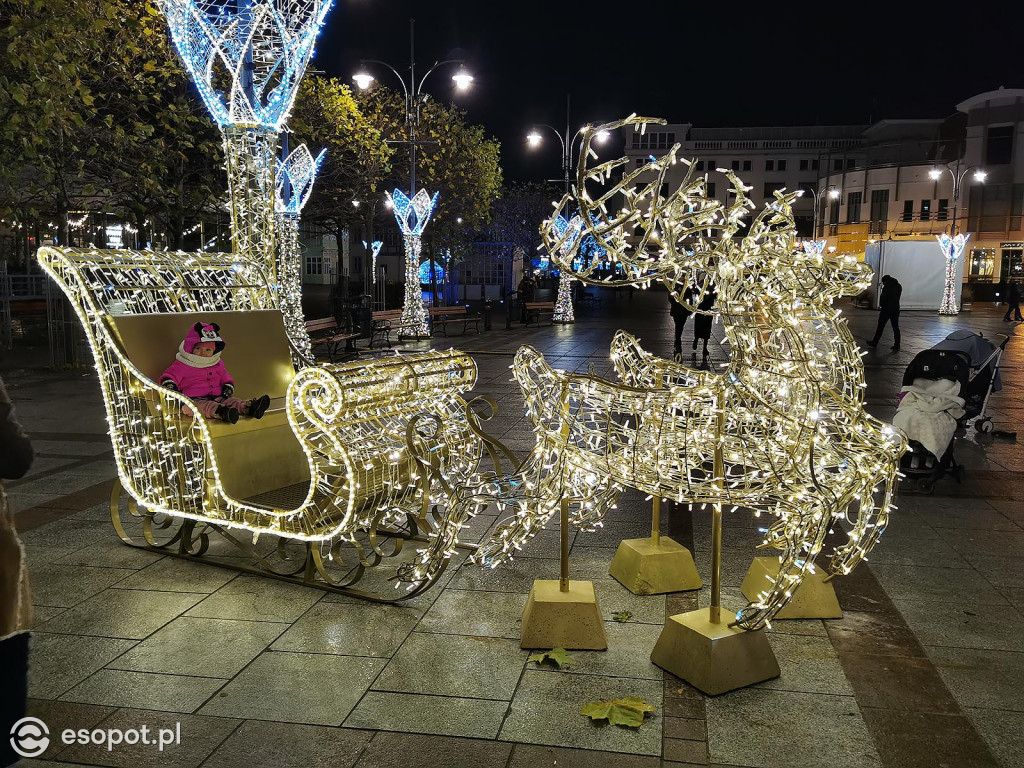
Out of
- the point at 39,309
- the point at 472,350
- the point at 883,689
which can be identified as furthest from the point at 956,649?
the point at 39,309

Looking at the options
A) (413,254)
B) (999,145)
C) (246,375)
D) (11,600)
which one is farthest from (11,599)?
(999,145)

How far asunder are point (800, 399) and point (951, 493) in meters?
3.73

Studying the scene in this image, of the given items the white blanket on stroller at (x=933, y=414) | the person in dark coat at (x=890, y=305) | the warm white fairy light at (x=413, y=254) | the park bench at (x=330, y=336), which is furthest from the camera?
the warm white fairy light at (x=413, y=254)

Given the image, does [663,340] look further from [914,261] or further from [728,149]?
[728,149]

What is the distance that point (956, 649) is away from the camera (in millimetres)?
3463

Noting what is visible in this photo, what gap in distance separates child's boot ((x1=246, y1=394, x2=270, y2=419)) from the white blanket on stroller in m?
4.73

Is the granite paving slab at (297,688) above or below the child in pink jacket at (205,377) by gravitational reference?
below

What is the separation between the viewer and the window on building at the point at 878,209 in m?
42.9

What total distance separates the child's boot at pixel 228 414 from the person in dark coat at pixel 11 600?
7.01 ft

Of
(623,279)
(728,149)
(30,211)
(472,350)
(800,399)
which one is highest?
(728,149)

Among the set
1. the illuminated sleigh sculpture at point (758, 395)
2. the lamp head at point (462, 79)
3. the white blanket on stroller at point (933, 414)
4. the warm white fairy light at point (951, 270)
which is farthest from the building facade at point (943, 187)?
the illuminated sleigh sculpture at point (758, 395)

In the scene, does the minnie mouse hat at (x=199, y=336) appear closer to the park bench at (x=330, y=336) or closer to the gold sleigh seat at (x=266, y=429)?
the gold sleigh seat at (x=266, y=429)

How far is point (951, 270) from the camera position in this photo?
2923cm

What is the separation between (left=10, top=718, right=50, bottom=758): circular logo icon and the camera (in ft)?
8.94
